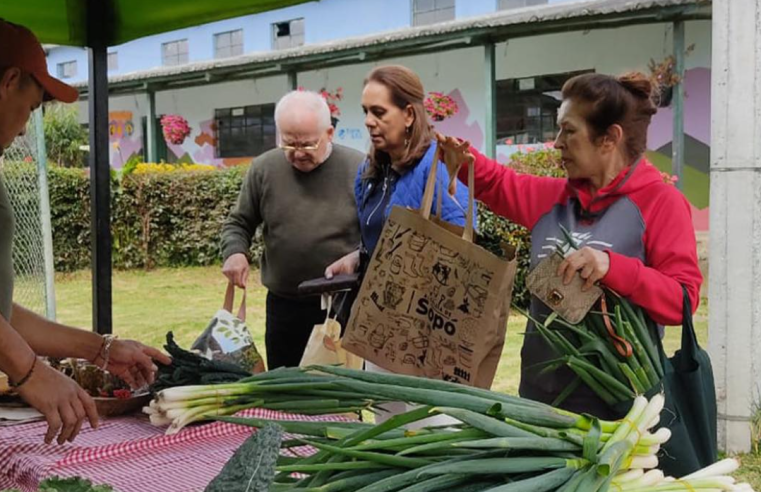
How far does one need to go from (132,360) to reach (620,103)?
142 centimetres

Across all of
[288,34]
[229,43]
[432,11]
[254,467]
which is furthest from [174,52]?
[254,467]

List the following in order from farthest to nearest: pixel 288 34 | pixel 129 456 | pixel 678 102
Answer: pixel 288 34 < pixel 678 102 < pixel 129 456

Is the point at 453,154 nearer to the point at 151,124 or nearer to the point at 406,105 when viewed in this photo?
the point at 406,105

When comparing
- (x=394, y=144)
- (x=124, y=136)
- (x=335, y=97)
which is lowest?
(x=394, y=144)

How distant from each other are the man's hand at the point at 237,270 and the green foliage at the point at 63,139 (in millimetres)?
13280

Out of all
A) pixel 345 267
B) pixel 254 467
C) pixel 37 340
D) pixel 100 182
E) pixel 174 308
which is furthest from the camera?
pixel 174 308

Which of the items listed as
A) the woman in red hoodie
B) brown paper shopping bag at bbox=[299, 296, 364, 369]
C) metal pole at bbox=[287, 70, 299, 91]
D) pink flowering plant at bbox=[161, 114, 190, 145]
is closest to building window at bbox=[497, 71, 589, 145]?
metal pole at bbox=[287, 70, 299, 91]

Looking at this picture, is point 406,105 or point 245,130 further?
point 245,130

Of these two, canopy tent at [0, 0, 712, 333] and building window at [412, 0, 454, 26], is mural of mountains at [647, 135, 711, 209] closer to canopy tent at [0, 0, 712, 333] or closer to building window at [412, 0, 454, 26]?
canopy tent at [0, 0, 712, 333]

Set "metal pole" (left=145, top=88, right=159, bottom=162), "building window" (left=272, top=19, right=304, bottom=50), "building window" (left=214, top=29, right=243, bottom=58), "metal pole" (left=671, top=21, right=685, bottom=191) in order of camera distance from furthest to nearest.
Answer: "building window" (left=214, top=29, right=243, bottom=58) → "building window" (left=272, top=19, right=304, bottom=50) → "metal pole" (left=145, top=88, right=159, bottom=162) → "metal pole" (left=671, top=21, right=685, bottom=191)

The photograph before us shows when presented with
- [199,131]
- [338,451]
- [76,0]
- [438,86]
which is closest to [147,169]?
[199,131]

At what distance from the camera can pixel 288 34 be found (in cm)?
1745

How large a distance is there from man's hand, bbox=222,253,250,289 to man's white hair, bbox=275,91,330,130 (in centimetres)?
56

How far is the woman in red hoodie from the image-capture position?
1975 millimetres
